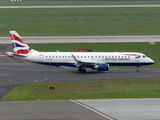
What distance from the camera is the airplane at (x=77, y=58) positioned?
196 ft

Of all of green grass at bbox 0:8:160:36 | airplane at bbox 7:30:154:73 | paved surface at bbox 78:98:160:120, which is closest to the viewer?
paved surface at bbox 78:98:160:120

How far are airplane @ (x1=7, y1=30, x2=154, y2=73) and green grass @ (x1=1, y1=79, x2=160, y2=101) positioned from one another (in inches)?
353

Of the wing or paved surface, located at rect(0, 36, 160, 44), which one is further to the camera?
paved surface, located at rect(0, 36, 160, 44)

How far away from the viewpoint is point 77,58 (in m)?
60.6

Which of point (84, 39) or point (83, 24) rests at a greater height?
point (83, 24)

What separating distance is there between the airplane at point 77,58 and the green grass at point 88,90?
29.4 ft

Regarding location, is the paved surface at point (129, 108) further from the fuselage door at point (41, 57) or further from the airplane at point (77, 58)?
the fuselage door at point (41, 57)

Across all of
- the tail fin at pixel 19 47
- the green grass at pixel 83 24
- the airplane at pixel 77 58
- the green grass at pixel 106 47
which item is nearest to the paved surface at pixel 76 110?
the airplane at pixel 77 58

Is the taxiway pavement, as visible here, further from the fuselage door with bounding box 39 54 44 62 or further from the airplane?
the fuselage door with bounding box 39 54 44 62

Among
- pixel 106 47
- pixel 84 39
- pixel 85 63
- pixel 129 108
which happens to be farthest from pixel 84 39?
pixel 129 108

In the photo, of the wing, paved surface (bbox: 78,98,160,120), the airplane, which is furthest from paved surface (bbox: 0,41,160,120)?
the wing

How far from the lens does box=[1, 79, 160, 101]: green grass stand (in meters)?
40.9

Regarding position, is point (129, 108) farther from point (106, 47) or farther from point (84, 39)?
point (84, 39)

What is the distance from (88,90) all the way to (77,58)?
53.9 feet
